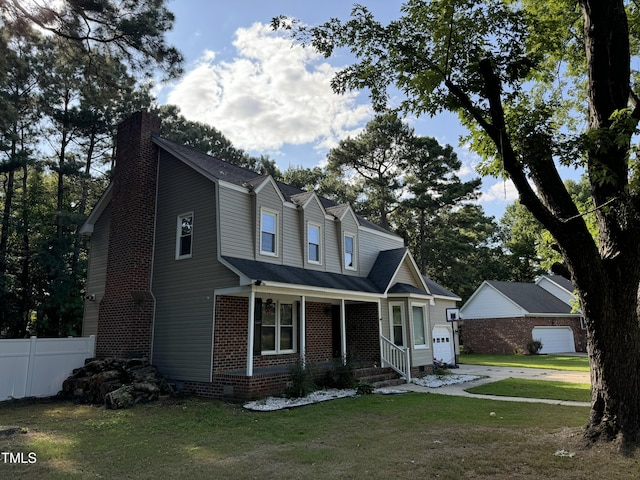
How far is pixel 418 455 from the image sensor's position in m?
5.81

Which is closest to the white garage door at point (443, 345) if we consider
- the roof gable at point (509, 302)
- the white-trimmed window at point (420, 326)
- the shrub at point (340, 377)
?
the white-trimmed window at point (420, 326)

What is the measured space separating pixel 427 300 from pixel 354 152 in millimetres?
21183

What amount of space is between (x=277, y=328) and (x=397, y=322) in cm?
510

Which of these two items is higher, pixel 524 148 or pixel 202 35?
pixel 202 35

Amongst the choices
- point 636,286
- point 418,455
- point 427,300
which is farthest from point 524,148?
point 427,300

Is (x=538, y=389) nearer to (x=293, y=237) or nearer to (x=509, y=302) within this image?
(x=293, y=237)

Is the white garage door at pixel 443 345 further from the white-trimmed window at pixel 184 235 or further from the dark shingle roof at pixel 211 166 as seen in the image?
the white-trimmed window at pixel 184 235

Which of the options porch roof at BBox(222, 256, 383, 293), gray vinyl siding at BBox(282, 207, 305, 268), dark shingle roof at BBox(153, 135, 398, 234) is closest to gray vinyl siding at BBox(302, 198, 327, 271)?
gray vinyl siding at BBox(282, 207, 305, 268)

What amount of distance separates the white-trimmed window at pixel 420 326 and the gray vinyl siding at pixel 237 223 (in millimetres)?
7138

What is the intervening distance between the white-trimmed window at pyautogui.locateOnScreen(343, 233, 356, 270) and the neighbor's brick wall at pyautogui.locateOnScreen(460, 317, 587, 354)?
1833 cm

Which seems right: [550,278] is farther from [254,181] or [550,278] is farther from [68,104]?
[68,104]

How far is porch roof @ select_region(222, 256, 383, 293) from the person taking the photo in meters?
11.5

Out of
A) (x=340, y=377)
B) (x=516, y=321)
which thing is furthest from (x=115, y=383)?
(x=516, y=321)

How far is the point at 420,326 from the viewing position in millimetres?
16812
